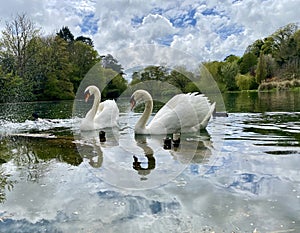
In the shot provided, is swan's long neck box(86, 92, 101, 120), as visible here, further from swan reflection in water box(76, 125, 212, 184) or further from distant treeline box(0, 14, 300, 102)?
distant treeline box(0, 14, 300, 102)

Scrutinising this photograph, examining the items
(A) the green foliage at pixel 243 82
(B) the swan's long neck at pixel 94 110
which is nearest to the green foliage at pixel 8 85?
(B) the swan's long neck at pixel 94 110

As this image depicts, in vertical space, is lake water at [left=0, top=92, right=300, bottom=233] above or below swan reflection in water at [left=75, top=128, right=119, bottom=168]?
below

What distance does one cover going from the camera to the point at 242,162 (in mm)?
5359

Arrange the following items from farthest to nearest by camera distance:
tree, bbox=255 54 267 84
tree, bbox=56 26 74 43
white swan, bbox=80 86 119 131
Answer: tree, bbox=56 26 74 43, tree, bbox=255 54 267 84, white swan, bbox=80 86 119 131

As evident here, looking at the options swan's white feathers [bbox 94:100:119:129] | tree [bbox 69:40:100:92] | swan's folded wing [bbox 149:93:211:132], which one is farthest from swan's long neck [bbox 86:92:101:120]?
tree [bbox 69:40:100:92]

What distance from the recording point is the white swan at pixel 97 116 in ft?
31.7

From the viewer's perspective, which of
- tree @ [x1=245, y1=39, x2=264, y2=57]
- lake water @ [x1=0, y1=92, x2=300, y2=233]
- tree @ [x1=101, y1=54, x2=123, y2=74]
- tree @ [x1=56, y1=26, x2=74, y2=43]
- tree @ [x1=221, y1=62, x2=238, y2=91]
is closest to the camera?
lake water @ [x1=0, y1=92, x2=300, y2=233]

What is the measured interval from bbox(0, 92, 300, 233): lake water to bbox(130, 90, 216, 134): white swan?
1190 millimetres

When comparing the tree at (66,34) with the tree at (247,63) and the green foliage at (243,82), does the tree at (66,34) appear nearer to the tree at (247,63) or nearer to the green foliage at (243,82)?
the green foliage at (243,82)

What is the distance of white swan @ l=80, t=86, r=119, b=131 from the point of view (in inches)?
380

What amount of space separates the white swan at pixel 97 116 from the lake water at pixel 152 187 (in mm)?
2282

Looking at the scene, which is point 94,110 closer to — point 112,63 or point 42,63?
point 112,63

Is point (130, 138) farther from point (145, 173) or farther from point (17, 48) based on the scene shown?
→ point (17, 48)

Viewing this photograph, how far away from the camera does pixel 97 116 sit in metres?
10.6
